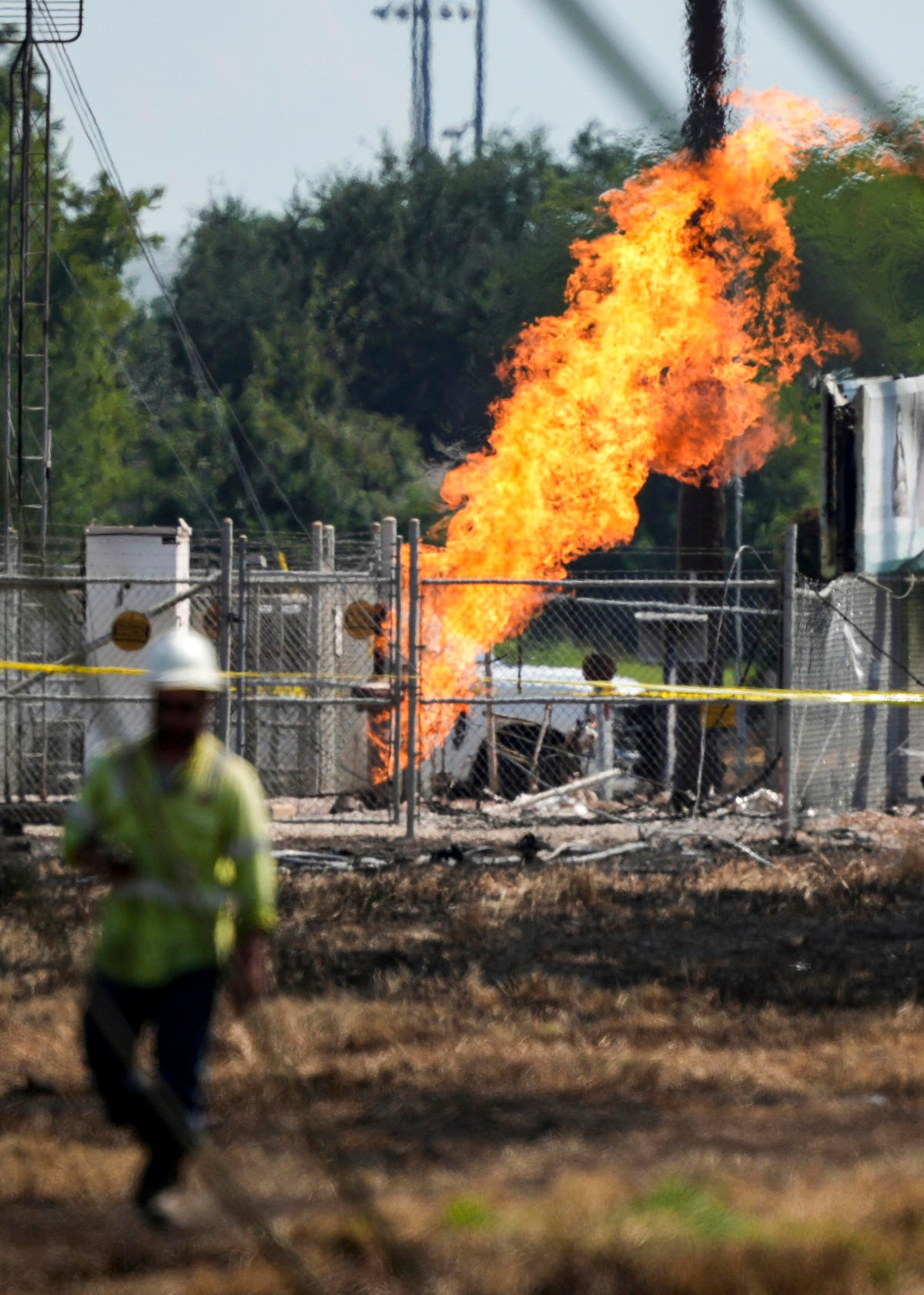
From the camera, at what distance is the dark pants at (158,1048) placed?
543 centimetres

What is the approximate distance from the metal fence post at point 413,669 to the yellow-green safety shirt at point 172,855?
848 centimetres

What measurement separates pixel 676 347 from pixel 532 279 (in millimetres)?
7049

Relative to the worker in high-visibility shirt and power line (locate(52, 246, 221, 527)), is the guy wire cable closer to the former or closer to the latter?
the worker in high-visibility shirt

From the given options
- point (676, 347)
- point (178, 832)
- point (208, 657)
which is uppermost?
point (676, 347)

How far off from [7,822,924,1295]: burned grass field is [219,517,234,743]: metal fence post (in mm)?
2120

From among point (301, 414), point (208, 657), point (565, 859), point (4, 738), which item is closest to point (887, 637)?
A: point (565, 859)

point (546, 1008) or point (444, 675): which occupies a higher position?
point (444, 675)

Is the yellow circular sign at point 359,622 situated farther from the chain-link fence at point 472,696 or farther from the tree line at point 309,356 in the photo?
the tree line at point 309,356

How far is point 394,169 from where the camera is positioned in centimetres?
5100

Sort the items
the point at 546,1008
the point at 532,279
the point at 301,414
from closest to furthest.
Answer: the point at 546,1008
the point at 532,279
the point at 301,414

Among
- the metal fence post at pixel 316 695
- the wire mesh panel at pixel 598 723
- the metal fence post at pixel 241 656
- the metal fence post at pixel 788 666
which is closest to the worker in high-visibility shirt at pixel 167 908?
the metal fence post at pixel 241 656

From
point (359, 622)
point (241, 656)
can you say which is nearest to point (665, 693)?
point (359, 622)

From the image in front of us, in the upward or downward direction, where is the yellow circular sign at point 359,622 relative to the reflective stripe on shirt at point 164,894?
upward

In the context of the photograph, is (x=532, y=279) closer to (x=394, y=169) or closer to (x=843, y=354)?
(x=843, y=354)
